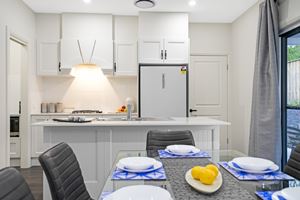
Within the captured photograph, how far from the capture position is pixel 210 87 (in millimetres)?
5230

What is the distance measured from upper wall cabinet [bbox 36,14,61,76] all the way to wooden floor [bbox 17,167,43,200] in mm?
1739

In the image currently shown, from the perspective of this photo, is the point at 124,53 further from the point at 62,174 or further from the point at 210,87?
the point at 62,174

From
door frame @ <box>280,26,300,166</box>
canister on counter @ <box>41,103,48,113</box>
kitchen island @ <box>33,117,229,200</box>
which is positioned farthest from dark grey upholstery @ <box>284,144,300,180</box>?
canister on counter @ <box>41,103,48,113</box>

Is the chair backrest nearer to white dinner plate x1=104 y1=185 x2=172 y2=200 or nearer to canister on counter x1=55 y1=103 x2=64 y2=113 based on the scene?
white dinner plate x1=104 y1=185 x2=172 y2=200

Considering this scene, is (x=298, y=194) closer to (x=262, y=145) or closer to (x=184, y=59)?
(x=262, y=145)

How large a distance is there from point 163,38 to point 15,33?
2.43 m

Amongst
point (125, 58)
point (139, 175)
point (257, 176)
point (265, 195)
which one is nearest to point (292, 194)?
point (265, 195)

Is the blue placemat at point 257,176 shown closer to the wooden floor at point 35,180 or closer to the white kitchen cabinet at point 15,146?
the wooden floor at point 35,180

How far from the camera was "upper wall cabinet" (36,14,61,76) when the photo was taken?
187 inches

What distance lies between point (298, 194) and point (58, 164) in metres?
1.22

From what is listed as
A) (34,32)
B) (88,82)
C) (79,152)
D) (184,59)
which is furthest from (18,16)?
(184,59)

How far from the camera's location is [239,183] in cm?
135

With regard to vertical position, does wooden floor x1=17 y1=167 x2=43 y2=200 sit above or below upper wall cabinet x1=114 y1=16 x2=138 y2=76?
below

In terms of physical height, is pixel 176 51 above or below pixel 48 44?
below
